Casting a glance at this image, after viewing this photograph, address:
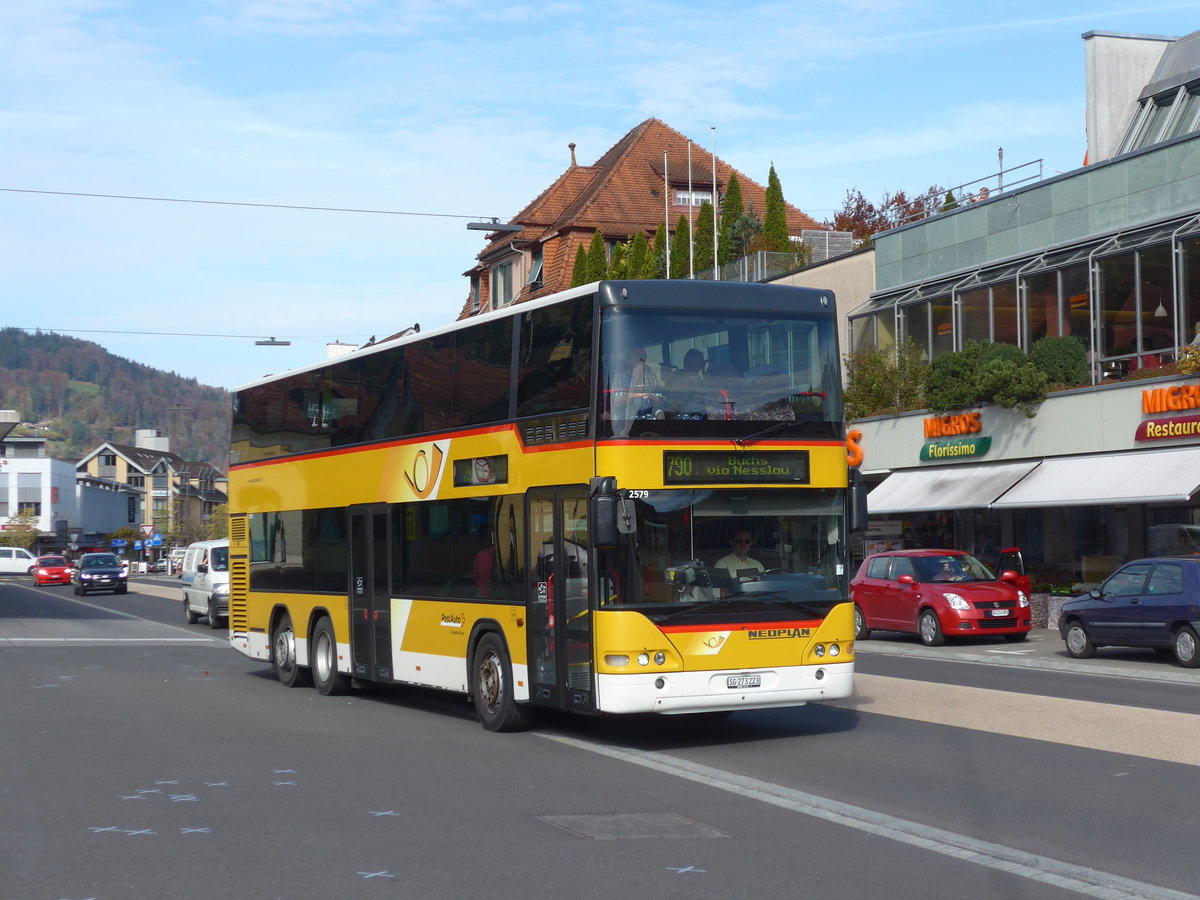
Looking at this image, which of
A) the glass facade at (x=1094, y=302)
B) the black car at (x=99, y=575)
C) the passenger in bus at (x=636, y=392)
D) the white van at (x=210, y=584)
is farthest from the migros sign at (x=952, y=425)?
the black car at (x=99, y=575)

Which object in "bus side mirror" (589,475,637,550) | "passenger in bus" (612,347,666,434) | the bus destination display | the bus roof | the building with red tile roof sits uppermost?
the building with red tile roof

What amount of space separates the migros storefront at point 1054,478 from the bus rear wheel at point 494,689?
52.1 ft

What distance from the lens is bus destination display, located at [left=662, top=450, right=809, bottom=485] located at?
1284 cm

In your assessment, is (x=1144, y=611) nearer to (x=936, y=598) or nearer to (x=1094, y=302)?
(x=936, y=598)

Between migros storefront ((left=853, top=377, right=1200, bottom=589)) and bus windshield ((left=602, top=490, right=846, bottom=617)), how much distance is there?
48.9 ft

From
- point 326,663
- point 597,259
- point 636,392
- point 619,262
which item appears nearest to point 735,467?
point 636,392

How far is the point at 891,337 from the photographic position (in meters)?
40.1

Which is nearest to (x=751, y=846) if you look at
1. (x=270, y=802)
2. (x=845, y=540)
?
(x=270, y=802)

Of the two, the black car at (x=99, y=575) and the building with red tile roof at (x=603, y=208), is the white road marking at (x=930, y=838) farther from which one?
the black car at (x=99, y=575)

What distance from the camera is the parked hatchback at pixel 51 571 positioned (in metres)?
76.8

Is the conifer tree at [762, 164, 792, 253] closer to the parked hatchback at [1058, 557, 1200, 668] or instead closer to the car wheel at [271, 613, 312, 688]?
the parked hatchback at [1058, 557, 1200, 668]

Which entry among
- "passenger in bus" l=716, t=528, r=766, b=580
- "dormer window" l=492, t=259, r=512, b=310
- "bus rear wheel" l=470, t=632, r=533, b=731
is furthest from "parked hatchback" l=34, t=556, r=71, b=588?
"passenger in bus" l=716, t=528, r=766, b=580

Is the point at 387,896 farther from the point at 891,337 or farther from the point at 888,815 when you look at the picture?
the point at 891,337

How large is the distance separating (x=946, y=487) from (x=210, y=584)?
56.4 ft
